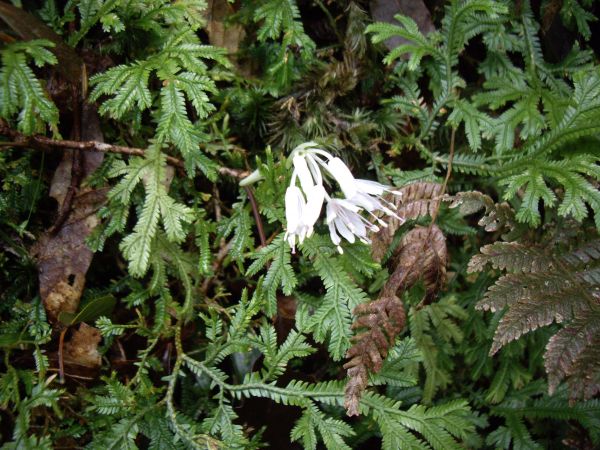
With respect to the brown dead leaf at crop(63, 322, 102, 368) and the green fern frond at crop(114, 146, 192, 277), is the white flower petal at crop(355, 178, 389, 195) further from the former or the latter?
the brown dead leaf at crop(63, 322, 102, 368)

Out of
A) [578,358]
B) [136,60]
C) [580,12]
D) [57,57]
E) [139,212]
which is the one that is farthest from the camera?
[580,12]

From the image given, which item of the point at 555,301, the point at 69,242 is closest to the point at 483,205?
the point at 555,301

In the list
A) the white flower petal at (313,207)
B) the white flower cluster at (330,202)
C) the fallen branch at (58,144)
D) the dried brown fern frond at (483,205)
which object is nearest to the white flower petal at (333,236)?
the white flower cluster at (330,202)

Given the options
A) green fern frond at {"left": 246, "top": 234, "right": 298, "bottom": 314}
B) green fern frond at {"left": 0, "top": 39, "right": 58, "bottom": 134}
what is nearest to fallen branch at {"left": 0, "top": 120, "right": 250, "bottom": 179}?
green fern frond at {"left": 0, "top": 39, "right": 58, "bottom": 134}

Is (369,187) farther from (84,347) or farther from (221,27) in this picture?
(84,347)

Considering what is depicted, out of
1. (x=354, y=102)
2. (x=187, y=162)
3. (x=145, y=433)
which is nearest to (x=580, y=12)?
(x=354, y=102)

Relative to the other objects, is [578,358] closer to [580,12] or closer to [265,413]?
[265,413]

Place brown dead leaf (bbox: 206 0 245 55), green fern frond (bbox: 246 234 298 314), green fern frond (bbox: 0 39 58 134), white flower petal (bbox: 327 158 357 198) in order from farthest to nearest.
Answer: brown dead leaf (bbox: 206 0 245 55), green fern frond (bbox: 246 234 298 314), white flower petal (bbox: 327 158 357 198), green fern frond (bbox: 0 39 58 134)

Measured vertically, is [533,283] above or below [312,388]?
above
